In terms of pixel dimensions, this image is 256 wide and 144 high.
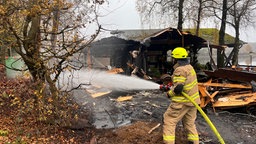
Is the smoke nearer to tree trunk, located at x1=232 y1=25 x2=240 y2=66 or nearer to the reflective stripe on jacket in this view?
the reflective stripe on jacket

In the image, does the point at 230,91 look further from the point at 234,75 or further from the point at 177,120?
the point at 177,120

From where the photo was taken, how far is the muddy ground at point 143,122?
17.3ft

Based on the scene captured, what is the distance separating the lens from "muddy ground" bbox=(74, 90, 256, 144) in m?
5.28

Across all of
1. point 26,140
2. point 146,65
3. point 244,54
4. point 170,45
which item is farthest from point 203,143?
point 244,54

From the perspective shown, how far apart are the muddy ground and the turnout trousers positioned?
17.4 inches

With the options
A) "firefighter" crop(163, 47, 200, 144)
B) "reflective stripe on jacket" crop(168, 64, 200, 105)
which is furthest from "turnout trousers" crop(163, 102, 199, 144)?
"reflective stripe on jacket" crop(168, 64, 200, 105)

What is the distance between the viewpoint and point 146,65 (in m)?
15.8

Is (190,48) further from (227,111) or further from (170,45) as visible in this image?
(227,111)

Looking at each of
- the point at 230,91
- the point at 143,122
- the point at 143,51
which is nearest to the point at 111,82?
the point at 143,51

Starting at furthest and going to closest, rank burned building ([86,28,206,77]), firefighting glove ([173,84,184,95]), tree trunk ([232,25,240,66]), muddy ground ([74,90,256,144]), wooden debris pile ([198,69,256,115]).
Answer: tree trunk ([232,25,240,66]), burned building ([86,28,206,77]), wooden debris pile ([198,69,256,115]), muddy ground ([74,90,256,144]), firefighting glove ([173,84,184,95])

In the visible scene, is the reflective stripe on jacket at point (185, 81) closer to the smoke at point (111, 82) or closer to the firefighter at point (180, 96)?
the firefighter at point (180, 96)

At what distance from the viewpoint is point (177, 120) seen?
472 cm

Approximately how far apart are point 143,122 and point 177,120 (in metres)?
1.49

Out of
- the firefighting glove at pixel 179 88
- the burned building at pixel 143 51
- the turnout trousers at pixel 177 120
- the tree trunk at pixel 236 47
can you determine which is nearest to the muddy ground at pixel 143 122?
the turnout trousers at pixel 177 120
